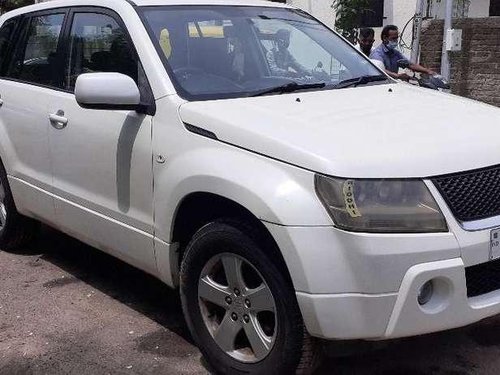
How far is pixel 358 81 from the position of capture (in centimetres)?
407

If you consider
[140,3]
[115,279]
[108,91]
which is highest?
[140,3]

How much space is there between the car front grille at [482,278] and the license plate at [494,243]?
4cm

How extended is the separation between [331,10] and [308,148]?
13.5 metres

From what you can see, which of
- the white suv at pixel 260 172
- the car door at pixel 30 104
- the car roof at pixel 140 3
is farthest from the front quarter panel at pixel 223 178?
the car door at pixel 30 104

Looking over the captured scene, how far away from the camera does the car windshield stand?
12.0 ft

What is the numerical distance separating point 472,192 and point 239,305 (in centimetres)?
111

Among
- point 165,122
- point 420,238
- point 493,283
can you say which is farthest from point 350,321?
point 165,122

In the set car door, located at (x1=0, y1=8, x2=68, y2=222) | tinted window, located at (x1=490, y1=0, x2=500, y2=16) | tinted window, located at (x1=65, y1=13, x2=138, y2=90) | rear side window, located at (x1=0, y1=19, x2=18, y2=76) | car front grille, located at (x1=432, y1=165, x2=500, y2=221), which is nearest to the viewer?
car front grille, located at (x1=432, y1=165, x2=500, y2=221)

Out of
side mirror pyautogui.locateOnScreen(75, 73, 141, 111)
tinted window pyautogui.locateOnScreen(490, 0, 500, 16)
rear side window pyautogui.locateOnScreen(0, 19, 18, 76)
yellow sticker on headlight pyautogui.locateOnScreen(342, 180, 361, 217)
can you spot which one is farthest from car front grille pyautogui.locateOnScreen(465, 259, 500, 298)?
tinted window pyautogui.locateOnScreen(490, 0, 500, 16)

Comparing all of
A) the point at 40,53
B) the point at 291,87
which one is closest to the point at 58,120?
the point at 40,53

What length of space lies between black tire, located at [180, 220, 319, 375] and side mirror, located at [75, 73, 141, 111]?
777mm

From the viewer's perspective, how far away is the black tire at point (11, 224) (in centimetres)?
503

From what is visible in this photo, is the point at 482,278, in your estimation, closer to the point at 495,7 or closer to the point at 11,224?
the point at 11,224

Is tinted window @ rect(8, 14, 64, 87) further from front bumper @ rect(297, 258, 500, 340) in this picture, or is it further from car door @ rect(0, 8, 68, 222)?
front bumper @ rect(297, 258, 500, 340)
